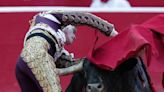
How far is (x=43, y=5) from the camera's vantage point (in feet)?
16.7

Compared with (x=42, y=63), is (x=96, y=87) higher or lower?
lower

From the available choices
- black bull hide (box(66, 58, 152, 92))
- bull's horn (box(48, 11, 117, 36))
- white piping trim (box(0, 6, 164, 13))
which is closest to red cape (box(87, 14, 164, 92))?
black bull hide (box(66, 58, 152, 92))

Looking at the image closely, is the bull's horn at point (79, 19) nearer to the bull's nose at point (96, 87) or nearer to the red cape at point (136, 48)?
the red cape at point (136, 48)

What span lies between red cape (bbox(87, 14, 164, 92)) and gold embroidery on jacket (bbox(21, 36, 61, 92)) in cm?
18

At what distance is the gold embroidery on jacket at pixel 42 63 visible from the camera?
118 inches

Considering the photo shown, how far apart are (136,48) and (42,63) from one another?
17.1 inches

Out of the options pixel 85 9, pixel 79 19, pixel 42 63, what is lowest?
pixel 85 9

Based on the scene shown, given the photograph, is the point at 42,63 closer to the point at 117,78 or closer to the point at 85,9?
the point at 117,78

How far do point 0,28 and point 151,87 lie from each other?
218 cm

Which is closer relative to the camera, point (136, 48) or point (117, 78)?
point (136, 48)

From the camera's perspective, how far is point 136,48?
9.27 ft

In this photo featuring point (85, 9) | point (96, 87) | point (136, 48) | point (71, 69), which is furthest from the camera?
point (85, 9)

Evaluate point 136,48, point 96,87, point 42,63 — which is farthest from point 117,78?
point 42,63

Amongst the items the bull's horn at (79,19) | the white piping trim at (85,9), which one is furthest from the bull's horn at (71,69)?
the white piping trim at (85,9)
